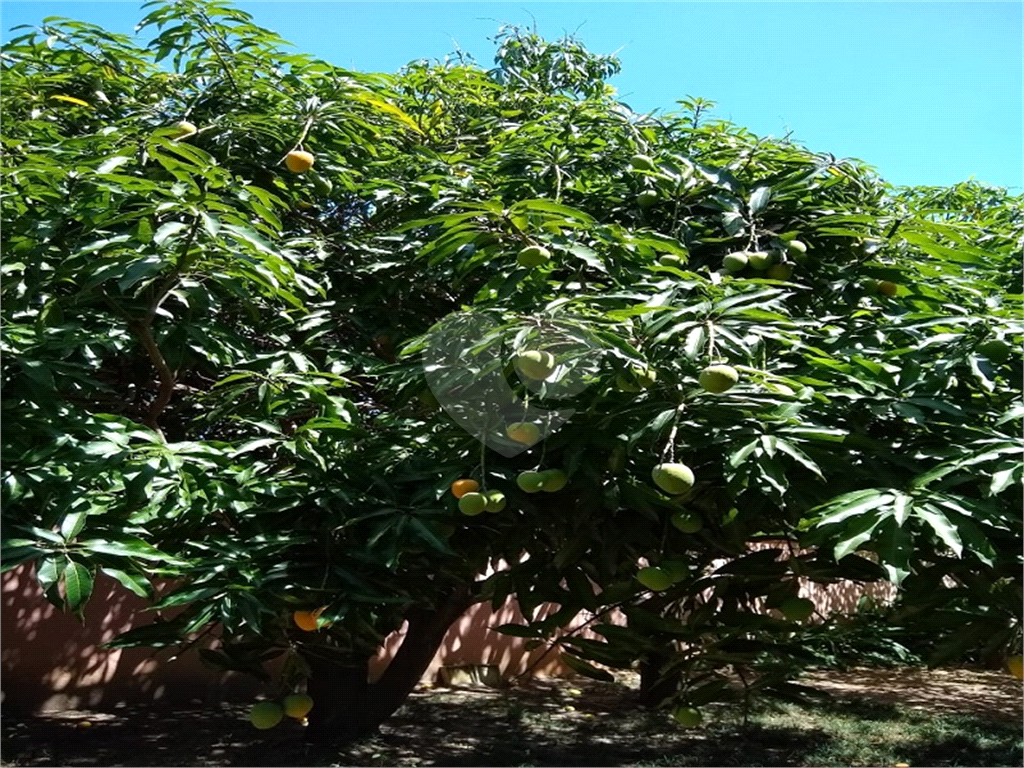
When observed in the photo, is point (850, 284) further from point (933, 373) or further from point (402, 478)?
point (402, 478)

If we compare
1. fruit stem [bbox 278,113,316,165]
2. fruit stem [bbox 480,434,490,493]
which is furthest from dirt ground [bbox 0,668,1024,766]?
fruit stem [bbox 278,113,316,165]

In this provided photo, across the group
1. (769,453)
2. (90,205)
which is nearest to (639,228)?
(769,453)

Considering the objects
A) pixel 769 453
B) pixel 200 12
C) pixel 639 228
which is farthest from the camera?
pixel 200 12

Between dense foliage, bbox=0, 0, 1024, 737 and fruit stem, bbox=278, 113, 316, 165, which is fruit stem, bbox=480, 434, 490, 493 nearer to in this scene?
dense foliage, bbox=0, 0, 1024, 737

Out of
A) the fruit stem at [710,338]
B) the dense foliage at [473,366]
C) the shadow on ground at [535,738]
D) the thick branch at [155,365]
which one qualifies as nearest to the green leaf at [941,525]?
the dense foliage at [473,366]

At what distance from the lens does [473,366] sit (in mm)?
3166

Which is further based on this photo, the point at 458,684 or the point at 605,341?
the point at 458,684

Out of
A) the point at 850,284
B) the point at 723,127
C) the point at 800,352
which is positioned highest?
the point at 723,127

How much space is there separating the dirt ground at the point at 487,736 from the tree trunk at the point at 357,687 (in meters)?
0.09

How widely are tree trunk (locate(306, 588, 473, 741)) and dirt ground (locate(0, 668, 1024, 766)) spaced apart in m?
0.09

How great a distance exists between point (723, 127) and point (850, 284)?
1.19 m

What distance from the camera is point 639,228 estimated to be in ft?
12.9

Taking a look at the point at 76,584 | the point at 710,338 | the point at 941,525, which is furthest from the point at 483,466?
the point at 941,525

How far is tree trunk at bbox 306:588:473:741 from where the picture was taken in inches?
187
